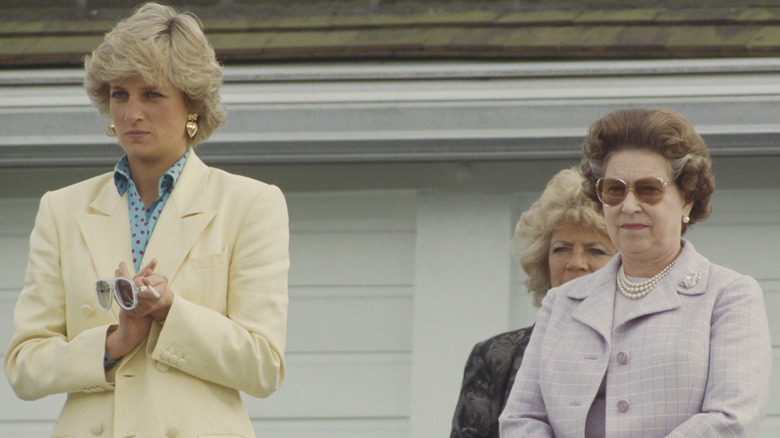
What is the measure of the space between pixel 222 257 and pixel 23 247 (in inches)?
113

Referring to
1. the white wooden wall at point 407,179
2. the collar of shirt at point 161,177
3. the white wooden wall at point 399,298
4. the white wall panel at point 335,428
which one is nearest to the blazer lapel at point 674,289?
the collar of shirt at point 161,177

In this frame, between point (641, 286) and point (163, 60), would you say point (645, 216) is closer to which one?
point (641, 286)

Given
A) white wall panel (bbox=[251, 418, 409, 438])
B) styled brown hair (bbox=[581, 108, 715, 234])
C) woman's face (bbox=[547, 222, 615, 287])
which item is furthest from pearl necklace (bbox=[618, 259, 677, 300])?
white wall panel (bbox=[251, 418, 409, 438])

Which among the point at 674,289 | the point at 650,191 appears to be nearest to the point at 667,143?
the point at 650,191

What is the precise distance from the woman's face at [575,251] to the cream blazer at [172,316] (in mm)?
1204

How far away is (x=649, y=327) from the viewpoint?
125 inches

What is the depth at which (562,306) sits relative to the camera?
11.3 ft

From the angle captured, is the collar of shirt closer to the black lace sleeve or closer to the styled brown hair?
the styled brown hair

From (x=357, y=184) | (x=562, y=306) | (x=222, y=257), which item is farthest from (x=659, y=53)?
(x=222, y=257)

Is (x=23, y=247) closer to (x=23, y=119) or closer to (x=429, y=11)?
(x=23, y=119)

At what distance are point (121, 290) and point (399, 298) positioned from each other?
267cm

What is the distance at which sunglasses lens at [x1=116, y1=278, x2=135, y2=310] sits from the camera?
3131 millimetres

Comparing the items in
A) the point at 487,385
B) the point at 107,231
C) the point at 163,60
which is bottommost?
the point at 487,385

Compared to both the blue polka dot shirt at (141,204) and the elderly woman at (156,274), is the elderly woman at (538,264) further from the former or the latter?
the blue polka dot shirt at (141,204)
